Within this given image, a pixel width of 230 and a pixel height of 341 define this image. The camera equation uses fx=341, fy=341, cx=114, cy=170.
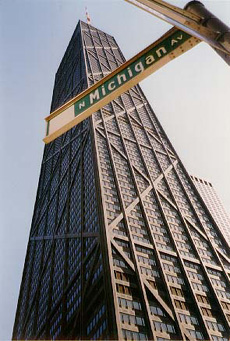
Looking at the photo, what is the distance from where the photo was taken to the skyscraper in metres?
135

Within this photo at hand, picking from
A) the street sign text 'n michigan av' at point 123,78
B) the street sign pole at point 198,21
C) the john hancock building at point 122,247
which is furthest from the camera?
the john hancock building at point 122,247

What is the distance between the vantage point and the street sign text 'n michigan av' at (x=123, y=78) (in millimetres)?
4719

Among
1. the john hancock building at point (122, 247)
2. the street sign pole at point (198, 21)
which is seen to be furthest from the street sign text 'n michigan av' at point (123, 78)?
the john hancock building at point (122, 247)

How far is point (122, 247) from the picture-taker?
56000mm

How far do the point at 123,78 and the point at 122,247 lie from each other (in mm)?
52762

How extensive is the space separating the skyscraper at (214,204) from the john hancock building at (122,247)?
1922 inches

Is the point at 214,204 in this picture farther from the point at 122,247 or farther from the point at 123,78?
the point at 123,78

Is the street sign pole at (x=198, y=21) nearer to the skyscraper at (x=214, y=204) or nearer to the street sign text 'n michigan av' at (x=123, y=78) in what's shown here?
the street sign text 'n michigan av' at (x=123, y=78)

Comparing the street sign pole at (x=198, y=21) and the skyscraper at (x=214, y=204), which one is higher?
the skyscraper at (x=214, y=204)

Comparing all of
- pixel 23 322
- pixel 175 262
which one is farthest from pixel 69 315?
pixel 23 322

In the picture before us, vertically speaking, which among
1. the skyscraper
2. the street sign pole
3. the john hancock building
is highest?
the skyscraper

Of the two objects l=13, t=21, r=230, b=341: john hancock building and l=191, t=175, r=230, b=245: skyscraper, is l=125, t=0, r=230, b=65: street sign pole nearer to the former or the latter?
l=13, t=21, r=230, b=341: john hancock building

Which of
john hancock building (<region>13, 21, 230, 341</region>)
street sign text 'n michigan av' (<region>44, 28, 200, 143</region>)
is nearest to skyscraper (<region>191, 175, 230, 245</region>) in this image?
john hancock building (<region>13, 21, 230, 341</region>)

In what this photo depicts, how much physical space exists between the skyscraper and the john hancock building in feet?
160
